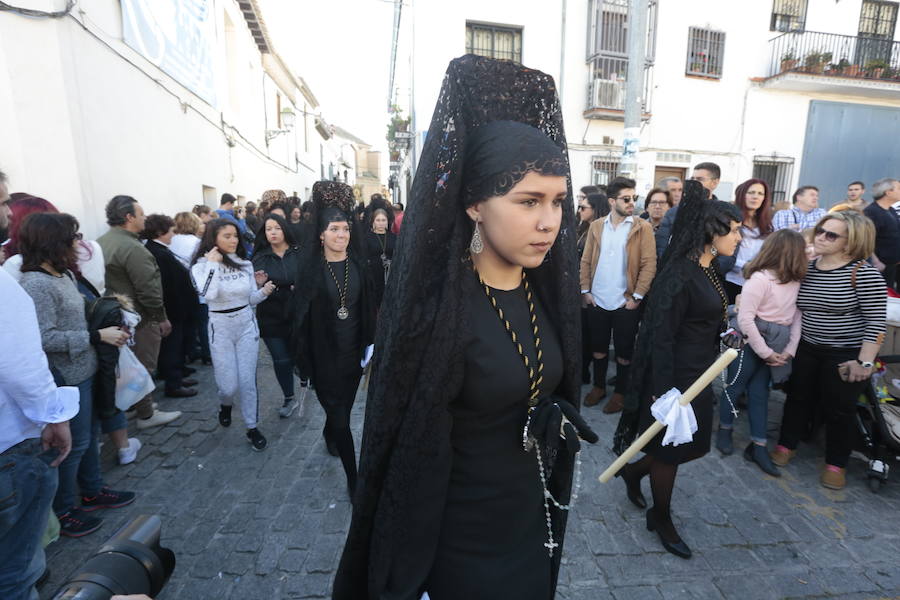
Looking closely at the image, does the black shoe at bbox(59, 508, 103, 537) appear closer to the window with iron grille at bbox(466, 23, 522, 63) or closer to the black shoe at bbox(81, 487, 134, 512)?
the black shoe at bbox(81, 487, 134, 512)

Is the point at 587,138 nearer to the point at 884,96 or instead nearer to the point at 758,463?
the point at 884,96

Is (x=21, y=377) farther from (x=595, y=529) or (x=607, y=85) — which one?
(x=607, y=85)

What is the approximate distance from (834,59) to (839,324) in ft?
50.2

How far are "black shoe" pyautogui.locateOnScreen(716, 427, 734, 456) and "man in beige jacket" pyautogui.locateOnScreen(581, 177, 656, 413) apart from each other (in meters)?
0.99

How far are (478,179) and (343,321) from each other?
2.34 meters

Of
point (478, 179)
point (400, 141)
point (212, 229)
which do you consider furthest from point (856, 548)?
point (400, 141)

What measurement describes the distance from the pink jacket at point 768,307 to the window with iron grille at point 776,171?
41.2 ft

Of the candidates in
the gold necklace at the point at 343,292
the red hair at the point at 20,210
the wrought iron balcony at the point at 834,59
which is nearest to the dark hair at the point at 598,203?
A: the gold necklace at the point at 343,292

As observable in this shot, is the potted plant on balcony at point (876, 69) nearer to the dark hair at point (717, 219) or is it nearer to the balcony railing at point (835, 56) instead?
the balcony railing at point (835, 56)

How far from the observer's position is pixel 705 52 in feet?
44.0

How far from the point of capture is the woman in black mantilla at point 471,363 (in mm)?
1380

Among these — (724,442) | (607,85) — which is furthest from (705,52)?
(724,442)

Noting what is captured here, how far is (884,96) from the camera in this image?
46.9ft

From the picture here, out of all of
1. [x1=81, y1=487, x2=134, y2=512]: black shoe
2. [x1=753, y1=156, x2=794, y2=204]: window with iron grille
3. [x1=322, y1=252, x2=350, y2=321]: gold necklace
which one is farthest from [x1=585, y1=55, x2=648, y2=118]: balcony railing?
[x1=81, y1=487, x2=134, y2=512]: black shoe
